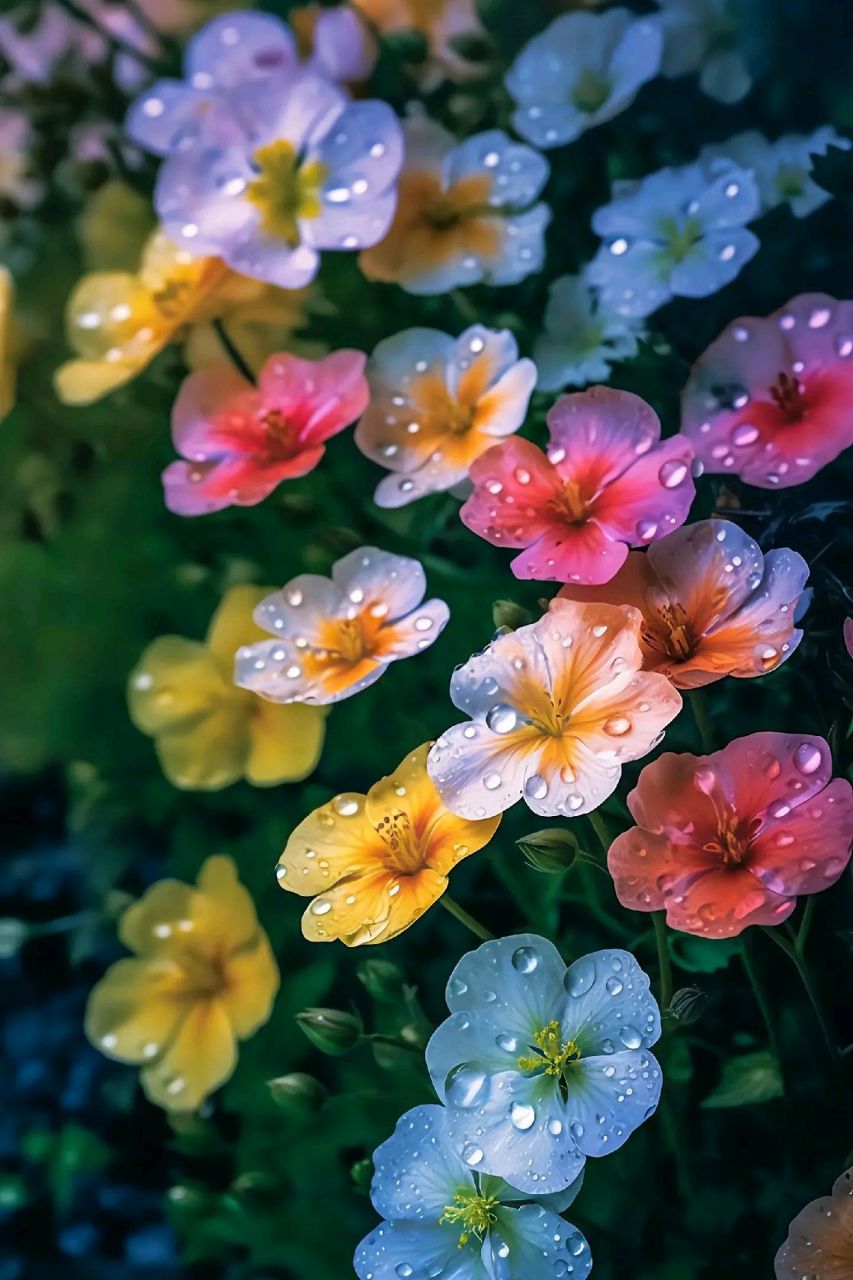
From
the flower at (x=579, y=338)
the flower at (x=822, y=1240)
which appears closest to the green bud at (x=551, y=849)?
the flower at (x=822, y=1240)

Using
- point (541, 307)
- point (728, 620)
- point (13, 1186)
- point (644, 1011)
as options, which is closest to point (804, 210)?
point (541, 307)

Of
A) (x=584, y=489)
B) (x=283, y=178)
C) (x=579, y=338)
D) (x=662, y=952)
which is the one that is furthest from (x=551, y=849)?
(x=283, y=178)

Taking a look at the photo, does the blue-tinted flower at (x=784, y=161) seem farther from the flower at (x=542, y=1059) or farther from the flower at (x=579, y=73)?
the flower at (x=542, y=1059)

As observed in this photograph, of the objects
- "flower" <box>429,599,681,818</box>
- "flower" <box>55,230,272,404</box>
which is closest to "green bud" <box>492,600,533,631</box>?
"flower" <box>429,599,681,818</box>

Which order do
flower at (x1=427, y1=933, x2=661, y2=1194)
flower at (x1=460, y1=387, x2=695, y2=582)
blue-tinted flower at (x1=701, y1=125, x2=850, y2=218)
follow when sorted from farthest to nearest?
blue-tinted flower at (x1=701, y1=125, x2=850, y2=218) → flower at (x1=460, y1=387, x2=695, y2=582) → flower at (x1=427, y1=933, x2=661, y2=1194)

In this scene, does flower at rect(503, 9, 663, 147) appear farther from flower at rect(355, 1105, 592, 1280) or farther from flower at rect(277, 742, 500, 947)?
flower at rect(355, 1105, 592, 1280)

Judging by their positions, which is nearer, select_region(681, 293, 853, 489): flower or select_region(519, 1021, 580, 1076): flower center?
select_region(519, 1021, 580, 1076): flower center

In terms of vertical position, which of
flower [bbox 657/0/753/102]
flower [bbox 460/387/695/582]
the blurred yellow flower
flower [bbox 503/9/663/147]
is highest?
the blurred yellow flower
